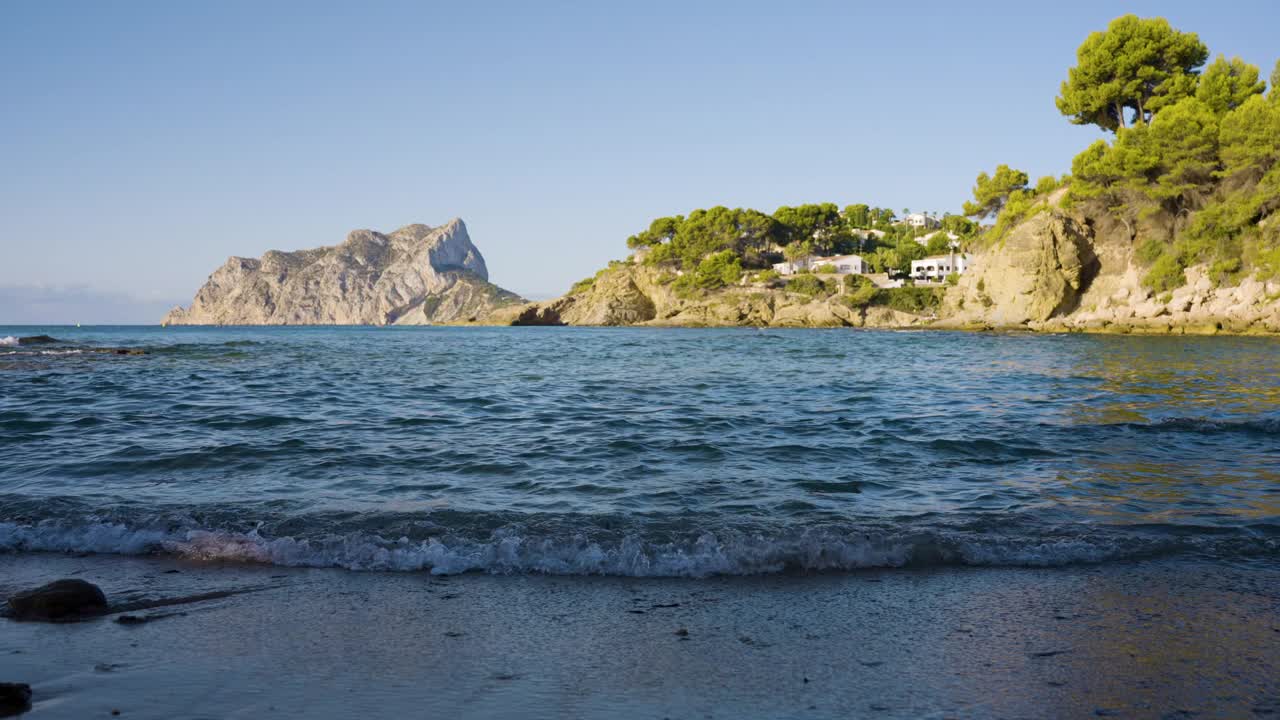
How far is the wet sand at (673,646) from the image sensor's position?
9.43 feet

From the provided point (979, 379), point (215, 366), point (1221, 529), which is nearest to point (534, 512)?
point (1221, 529)

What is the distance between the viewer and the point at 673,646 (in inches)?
136

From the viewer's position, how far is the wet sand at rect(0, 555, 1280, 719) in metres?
2.87

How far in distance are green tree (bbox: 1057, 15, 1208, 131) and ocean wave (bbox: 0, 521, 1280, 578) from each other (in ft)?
199

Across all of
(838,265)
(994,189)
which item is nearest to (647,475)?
(994,189)

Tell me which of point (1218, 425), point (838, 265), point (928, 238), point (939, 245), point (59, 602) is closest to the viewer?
point (59, 602)

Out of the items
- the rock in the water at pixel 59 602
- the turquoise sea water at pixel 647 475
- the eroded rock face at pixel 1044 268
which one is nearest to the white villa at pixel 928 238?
the eroded rock face at pixel 1044 268

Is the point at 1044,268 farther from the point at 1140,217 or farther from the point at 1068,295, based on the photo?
the point at 1140,217

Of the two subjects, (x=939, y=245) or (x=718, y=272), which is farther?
(x=939, y=245)

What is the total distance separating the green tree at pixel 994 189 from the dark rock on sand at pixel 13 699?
3295 inches

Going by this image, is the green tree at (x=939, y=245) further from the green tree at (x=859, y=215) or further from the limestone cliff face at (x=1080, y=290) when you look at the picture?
the limestone cliff face at (x=1080, y=290)

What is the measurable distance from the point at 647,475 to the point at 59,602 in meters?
4.70

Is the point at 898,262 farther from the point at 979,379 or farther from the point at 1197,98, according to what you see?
the point at 979,379

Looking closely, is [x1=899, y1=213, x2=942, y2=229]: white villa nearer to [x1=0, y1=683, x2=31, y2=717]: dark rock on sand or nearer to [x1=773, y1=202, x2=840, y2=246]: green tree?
[x1=773, y1=202, x2=840, y2=246]: green tree
